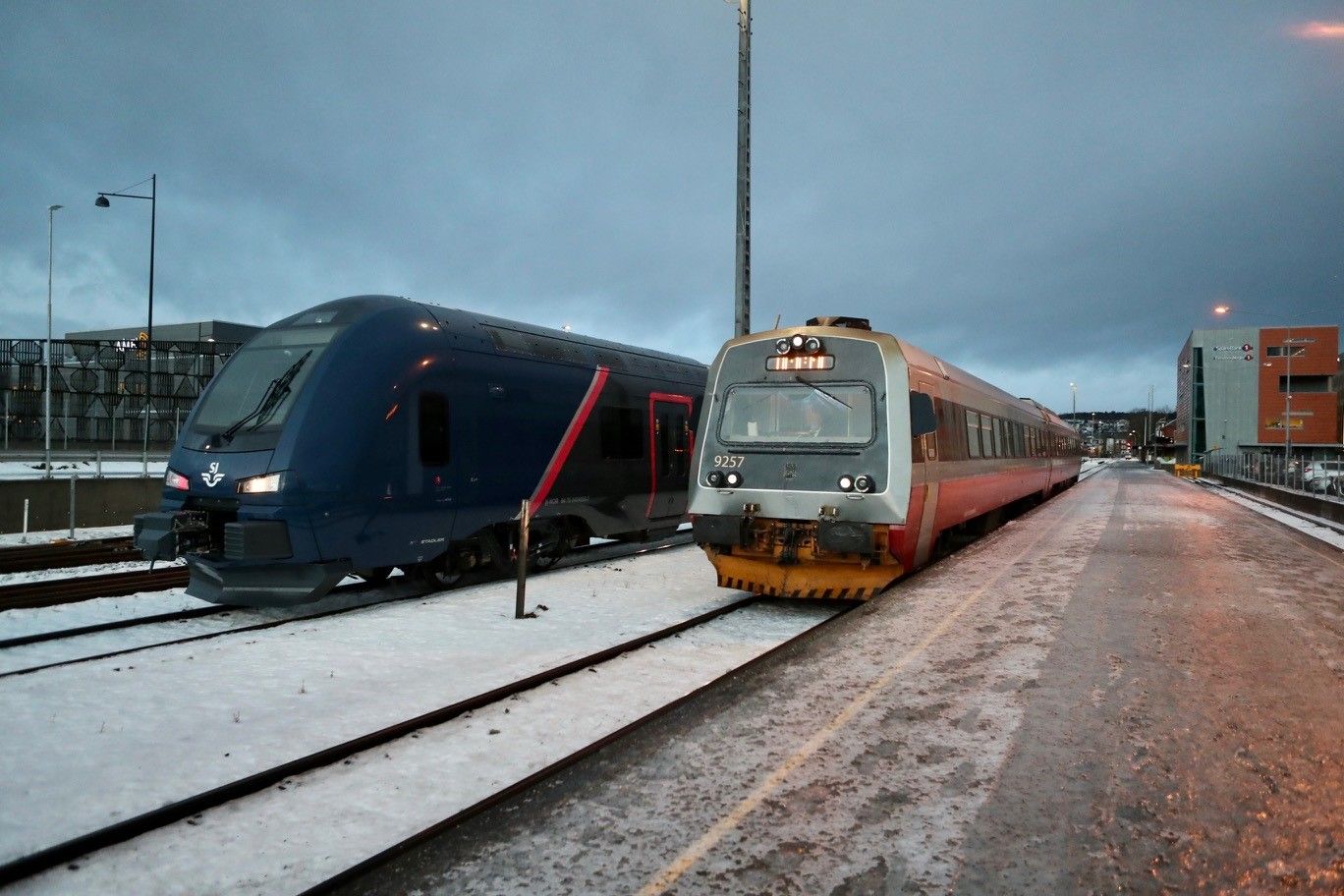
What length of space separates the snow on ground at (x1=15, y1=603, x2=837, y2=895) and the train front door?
6773mm

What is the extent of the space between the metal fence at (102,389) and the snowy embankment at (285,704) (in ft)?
192

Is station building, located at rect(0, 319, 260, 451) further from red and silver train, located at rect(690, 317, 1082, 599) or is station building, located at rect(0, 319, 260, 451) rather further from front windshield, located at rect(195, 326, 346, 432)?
red and silver train, located at rect(690, 317, 1082, 599)

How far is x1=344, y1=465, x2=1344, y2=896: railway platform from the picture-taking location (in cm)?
339

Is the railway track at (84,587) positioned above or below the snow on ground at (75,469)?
below

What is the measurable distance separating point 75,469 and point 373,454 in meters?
26.0

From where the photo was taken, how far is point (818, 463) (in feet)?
27.7

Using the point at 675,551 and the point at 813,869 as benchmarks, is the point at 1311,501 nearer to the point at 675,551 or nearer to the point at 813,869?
the point at 675,551

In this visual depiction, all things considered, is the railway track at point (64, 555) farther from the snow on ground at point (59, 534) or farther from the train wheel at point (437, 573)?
the train wheel at point (437, 573)

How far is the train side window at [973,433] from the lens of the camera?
38.8 feet

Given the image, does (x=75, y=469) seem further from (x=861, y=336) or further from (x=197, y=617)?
(x=861, y=336)

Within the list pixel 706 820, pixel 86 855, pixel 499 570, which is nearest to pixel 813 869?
pixel 706 820

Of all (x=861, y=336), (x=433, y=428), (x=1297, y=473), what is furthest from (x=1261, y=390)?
(x=433, y=428)

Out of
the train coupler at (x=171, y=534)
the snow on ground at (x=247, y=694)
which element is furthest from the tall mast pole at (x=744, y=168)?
the train coupler at (x=171, y=534)

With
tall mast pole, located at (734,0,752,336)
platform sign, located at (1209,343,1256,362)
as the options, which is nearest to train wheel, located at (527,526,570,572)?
tall mast pole, located at (734,0,752,336)
